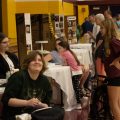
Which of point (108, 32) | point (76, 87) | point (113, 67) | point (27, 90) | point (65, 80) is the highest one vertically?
point (108, 32)

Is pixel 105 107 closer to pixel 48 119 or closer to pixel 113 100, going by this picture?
pixel 113 100

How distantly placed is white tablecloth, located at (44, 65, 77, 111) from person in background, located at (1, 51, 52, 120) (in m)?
2.34

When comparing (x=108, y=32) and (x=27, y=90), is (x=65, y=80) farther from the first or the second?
(x=27, y=90)

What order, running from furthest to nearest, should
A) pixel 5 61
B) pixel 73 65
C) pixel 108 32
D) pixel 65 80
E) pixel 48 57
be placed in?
1. pixel 73 65
2. pixel 48 57
3. pixel 65 80
4. pixel 5 61
5. pixel 108 32

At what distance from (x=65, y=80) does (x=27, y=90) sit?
2.76 metres

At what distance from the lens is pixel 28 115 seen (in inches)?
148

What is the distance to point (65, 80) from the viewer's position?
265 inches

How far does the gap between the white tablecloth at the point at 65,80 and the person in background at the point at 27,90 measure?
7.69 feet

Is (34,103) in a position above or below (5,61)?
below

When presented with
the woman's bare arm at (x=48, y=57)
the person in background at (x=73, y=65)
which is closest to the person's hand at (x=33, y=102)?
the woman's bare arm at (x=48, y=57)

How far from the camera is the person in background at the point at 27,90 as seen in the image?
3.95 meters

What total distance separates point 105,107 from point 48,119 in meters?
1.94

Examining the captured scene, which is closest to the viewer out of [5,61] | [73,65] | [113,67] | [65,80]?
[113,67]

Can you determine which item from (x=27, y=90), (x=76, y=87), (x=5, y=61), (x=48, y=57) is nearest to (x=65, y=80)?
(x=48, y=57)
